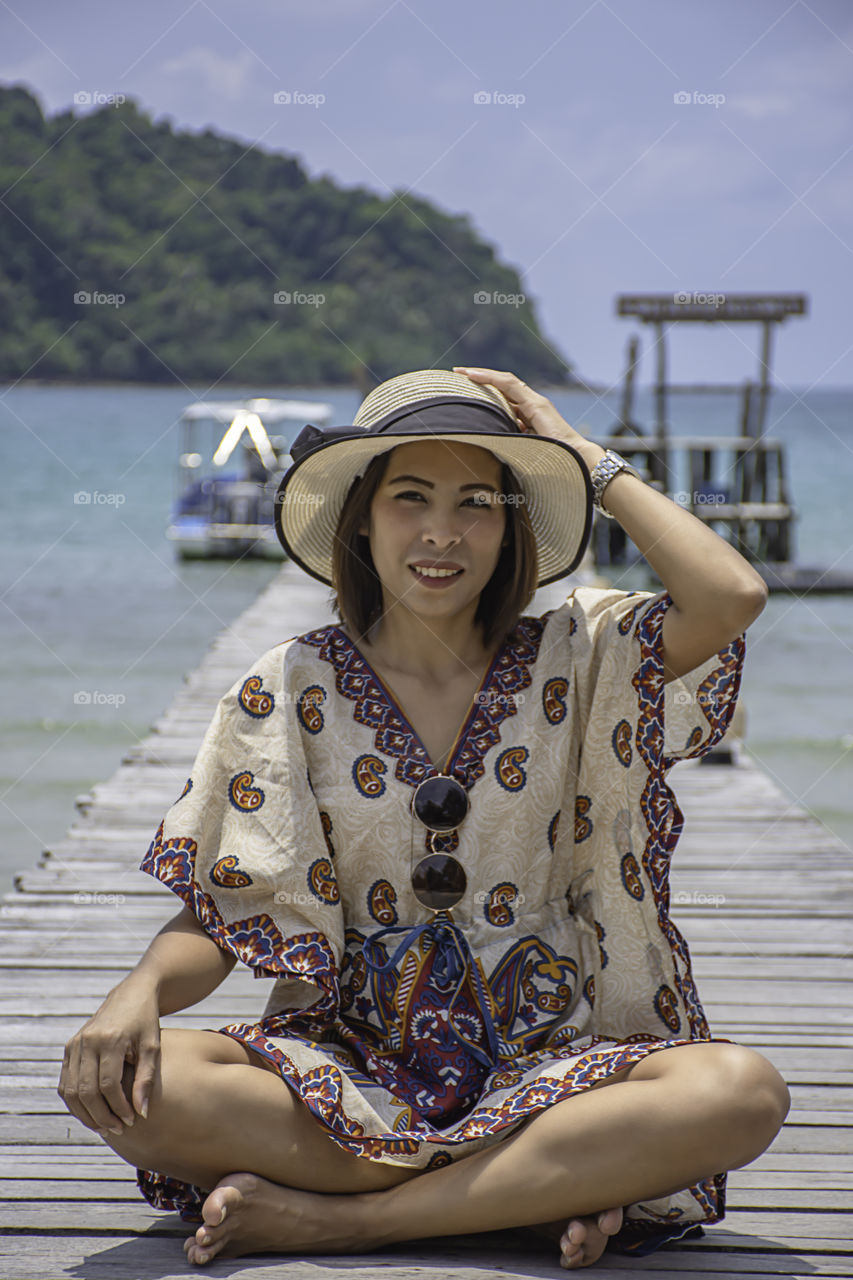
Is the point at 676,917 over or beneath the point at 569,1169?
beneath

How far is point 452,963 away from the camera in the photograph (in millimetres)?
2023

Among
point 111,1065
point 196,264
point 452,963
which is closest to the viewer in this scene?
point 111,1065

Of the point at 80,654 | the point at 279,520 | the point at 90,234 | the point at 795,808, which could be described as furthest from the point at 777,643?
the point at 90,234

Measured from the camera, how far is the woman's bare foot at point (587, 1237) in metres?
1.85

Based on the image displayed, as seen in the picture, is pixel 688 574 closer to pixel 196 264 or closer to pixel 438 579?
pixel 438 579

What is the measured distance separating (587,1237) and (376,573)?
108cm

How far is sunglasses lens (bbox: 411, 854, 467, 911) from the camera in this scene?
204 centimetres

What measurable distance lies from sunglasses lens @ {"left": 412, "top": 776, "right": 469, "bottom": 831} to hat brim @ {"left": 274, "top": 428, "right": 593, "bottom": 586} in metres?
0.45

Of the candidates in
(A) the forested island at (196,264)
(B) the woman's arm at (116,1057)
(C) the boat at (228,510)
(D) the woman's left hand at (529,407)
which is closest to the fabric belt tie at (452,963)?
(B) the woman's arm at (116,1057)

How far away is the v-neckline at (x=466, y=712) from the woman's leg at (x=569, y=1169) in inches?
21.3

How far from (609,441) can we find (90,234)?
2555 centimetres

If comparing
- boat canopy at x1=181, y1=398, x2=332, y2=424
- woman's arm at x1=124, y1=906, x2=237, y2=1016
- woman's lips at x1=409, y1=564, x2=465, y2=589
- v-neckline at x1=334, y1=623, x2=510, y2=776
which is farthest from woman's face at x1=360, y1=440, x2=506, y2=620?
boat canopy at x1=181, y1=398, x2=332, y2=424

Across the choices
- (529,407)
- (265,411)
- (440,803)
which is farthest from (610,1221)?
(265,411)

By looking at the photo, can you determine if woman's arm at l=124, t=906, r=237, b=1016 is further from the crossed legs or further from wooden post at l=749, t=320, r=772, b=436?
wooden post at l=749, t=320, r=772, b=436
